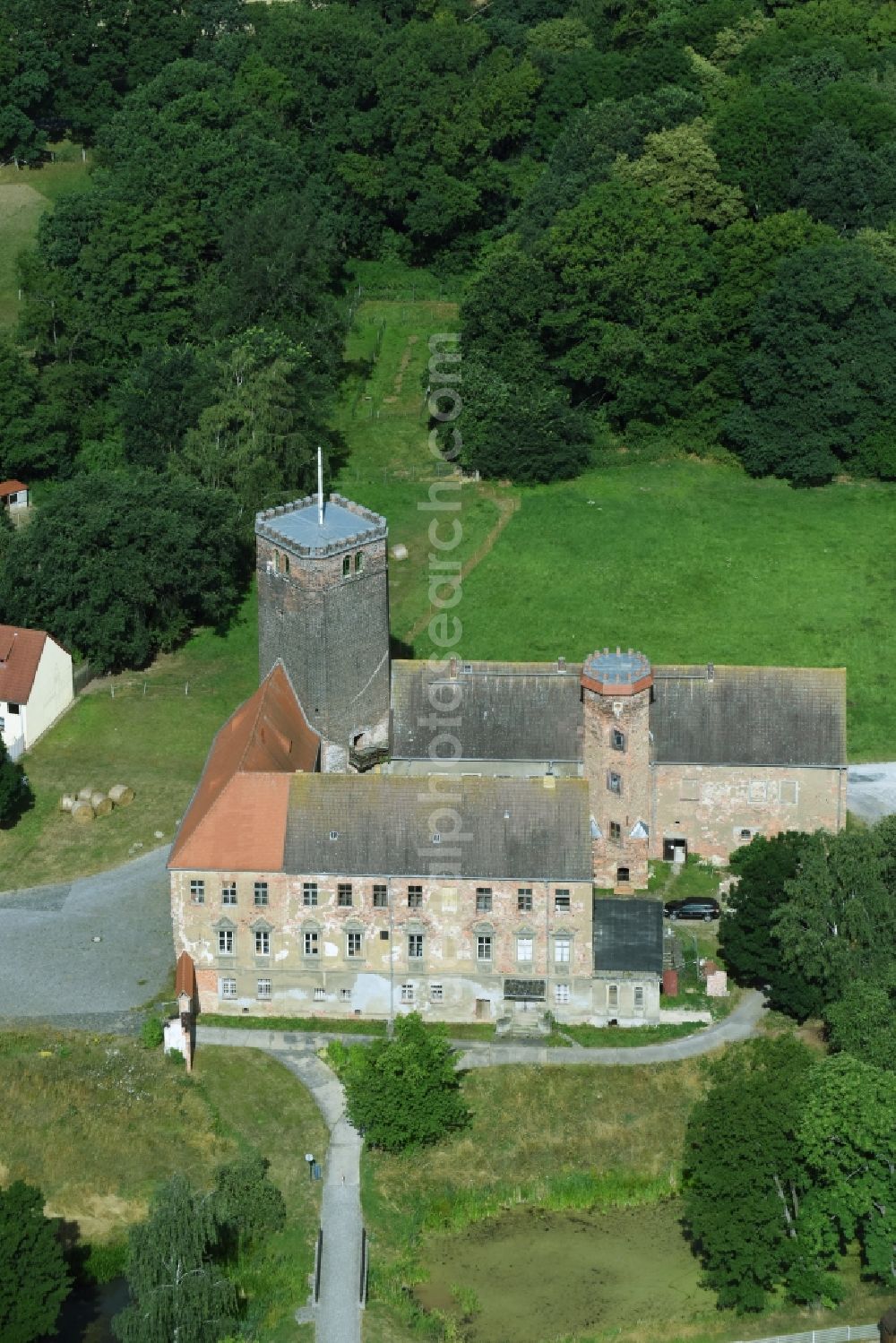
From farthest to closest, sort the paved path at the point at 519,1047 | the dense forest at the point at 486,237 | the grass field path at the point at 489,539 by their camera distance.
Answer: the dense forest at the point at 486,237 → the grass field path at the point at 489,539 → the paved path at the point at 519,1047

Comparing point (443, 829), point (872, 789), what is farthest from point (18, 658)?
point (872, 789)

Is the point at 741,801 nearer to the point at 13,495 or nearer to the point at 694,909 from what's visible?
the point at 694,909

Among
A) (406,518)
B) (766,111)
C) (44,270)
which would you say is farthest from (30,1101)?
(766,111)

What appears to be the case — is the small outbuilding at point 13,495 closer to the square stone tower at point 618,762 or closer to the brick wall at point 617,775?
the square stone tower at point 618,762

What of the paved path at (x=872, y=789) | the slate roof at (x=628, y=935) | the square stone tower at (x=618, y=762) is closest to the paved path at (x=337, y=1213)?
the slate roof at (x=628, y=935)

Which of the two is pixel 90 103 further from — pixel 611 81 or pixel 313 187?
pixel 611 81
